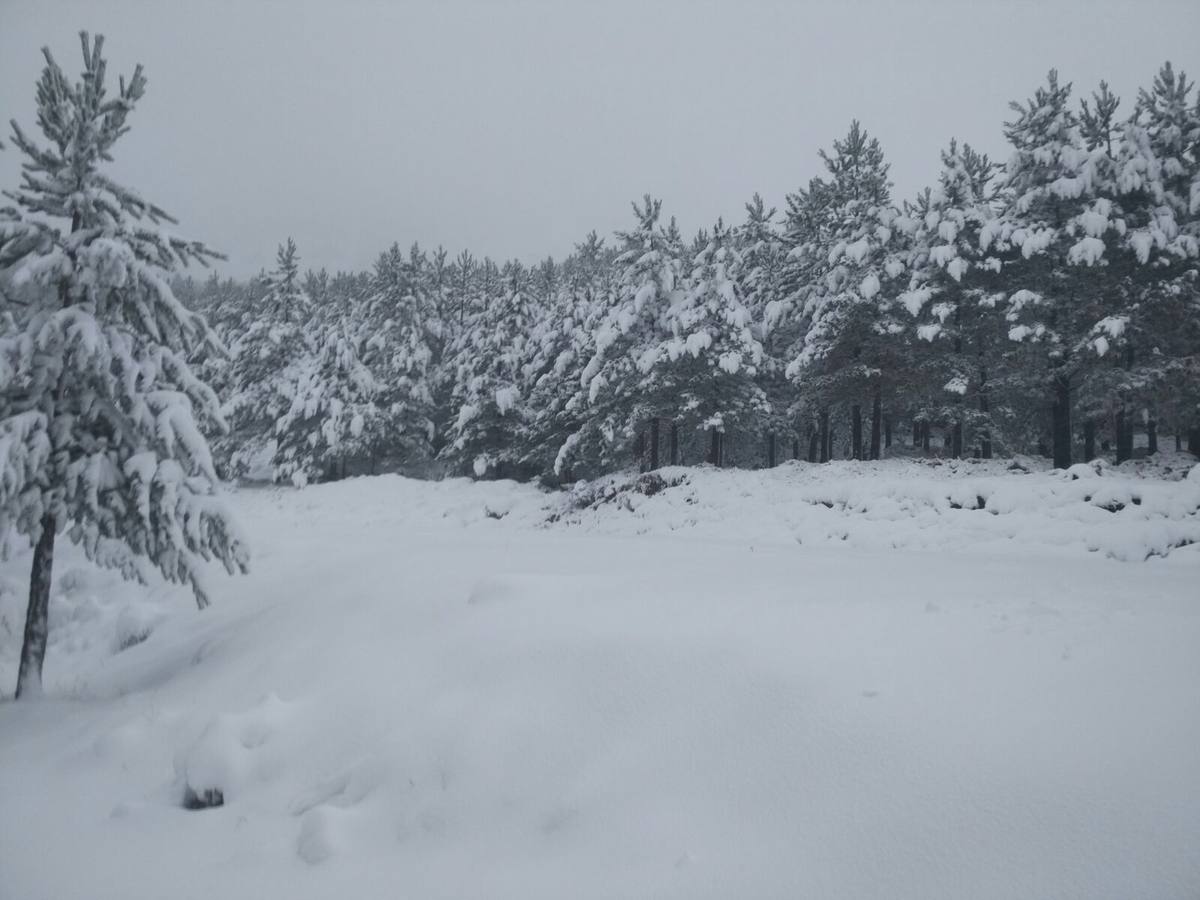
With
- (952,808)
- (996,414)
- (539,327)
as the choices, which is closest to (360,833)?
(952,808)

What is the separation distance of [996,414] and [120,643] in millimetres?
28297

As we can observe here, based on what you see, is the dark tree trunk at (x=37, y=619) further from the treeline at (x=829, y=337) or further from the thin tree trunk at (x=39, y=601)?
the treeline at (x=829, y=337)

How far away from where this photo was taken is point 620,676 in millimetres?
5047

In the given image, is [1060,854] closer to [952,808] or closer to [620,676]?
[952,808]

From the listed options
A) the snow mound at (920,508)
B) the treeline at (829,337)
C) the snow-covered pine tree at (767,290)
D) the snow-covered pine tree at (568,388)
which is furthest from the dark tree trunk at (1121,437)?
the snow-covered pine tree at (568,388)

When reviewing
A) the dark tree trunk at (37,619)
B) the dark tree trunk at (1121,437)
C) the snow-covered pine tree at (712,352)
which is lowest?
the dark tree trunk at (37,619)

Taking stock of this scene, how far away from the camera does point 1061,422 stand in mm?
18547

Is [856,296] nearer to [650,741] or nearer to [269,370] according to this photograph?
[650,741]

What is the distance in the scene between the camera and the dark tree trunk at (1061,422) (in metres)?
17.8

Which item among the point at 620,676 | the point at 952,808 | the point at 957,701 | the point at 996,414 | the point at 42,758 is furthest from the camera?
the point at 996,414

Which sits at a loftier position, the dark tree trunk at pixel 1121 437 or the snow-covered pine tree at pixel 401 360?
the snow-covered pine tree at pixel 401 360

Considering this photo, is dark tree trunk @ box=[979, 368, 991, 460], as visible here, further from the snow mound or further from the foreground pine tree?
the foreground pine tree

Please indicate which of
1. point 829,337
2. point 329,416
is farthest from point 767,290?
point 329,416

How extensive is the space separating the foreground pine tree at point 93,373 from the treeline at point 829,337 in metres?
1.25
